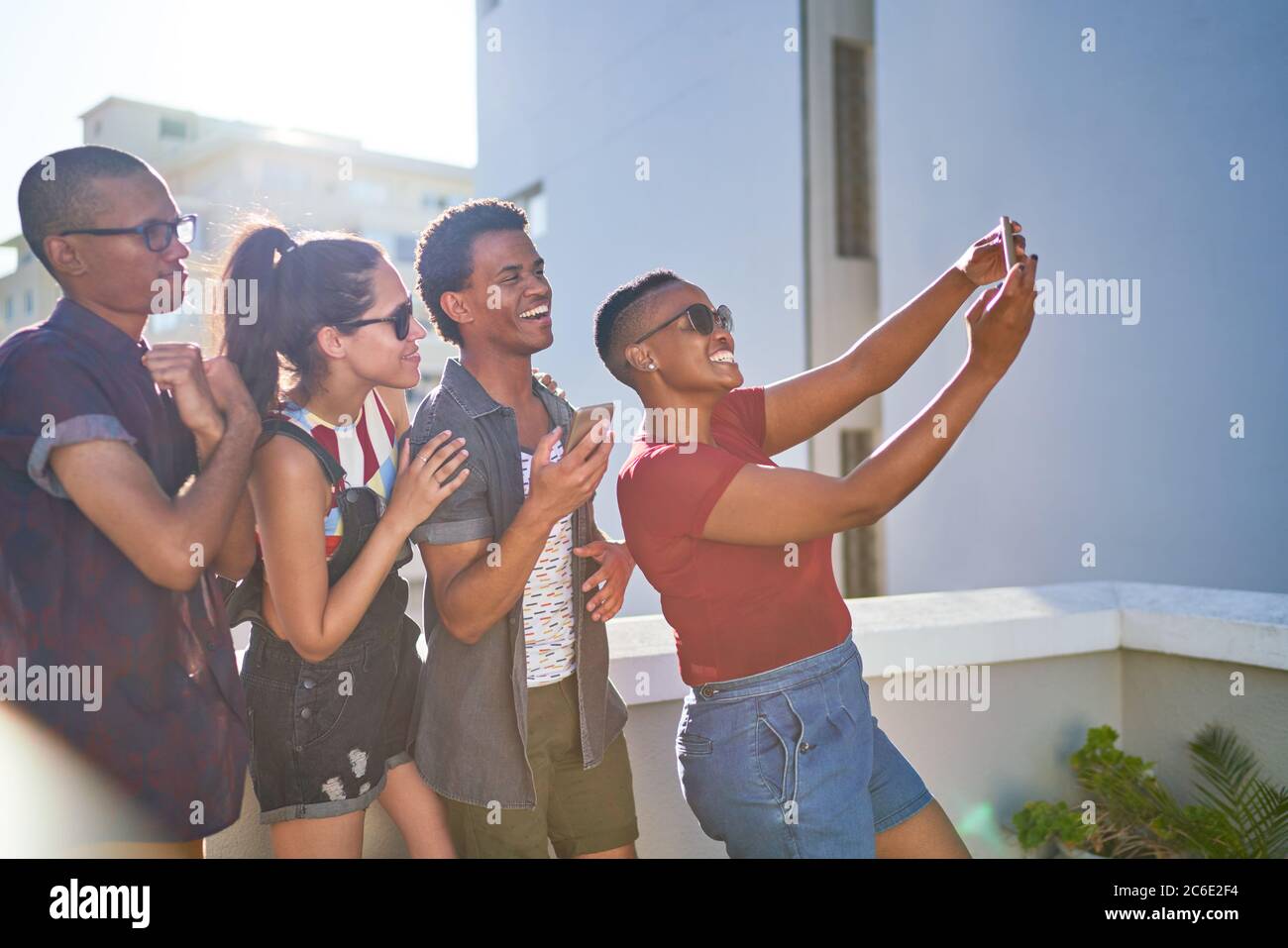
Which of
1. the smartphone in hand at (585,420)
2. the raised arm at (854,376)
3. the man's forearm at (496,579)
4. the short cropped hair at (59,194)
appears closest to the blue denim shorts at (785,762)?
the man's forearm at (496,579)

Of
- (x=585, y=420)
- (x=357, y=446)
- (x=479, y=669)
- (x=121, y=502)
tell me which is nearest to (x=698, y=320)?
(x=585, y=420)

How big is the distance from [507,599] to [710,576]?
399 millimetres

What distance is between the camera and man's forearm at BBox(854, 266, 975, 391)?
252 centimetres

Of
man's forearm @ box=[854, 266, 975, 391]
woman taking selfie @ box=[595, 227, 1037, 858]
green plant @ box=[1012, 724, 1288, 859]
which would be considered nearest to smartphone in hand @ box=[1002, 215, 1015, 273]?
woman taking selfie @ box=[595, 227, 1037, 858]

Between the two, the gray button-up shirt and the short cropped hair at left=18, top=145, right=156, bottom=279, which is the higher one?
the short cropped hair at left=18, top=145, right=156, bottom=279

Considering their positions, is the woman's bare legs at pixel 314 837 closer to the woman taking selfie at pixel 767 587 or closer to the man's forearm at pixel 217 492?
the man's forearm at pixel 217 492

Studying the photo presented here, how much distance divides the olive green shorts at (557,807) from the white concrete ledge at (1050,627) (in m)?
0.58

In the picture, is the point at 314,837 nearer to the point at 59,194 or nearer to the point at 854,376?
the point at 59,194

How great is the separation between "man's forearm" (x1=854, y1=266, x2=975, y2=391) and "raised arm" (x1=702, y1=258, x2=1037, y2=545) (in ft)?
1.62

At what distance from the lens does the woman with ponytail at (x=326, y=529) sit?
1.89 m

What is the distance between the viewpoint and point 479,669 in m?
2.13

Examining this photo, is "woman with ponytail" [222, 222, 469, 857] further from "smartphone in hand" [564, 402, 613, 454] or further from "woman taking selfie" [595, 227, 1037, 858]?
"woman taking selfie" [595, 227, 1037, 858]

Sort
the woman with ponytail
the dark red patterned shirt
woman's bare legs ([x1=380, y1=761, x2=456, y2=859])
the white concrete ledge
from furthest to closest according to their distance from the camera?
the white concrete ledge, woman's bare legs ([x1=380, y1=761, x2=456, y2=859]), the woman with ponytail, the dark red patterned shirt
